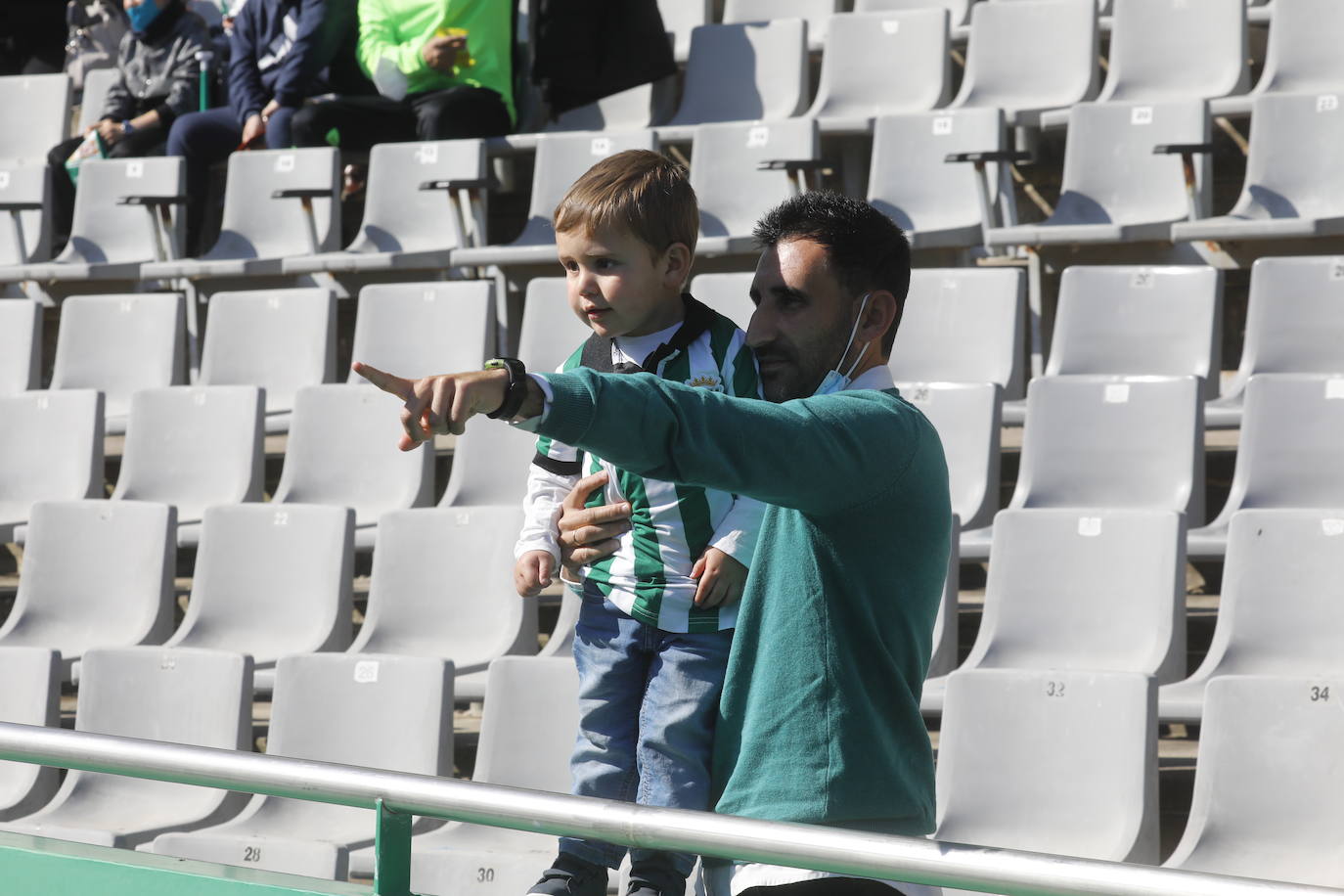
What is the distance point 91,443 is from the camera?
437cm

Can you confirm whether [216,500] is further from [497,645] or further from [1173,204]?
[1173,204]

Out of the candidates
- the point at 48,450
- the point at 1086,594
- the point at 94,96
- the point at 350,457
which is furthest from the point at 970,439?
the point at 94,96

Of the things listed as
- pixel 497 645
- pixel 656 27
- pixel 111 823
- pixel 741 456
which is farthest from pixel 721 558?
pixel 656 27

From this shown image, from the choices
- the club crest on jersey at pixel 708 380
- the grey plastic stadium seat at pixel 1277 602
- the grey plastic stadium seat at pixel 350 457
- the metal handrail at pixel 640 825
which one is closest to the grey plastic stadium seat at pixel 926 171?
the grey plastic stadium seat at pixel 350 457

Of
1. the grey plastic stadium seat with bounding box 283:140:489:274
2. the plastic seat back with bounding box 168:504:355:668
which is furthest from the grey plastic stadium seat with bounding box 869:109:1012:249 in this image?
the plastic seat back with bounding box 168:504:355:668

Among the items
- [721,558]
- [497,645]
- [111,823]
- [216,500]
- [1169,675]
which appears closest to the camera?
[721,558]

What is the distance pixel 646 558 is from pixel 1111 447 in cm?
198

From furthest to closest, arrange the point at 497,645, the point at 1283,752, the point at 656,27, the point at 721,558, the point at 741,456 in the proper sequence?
the point at 656,27
the point at 497,645
the point at 1283,752
the point at 721,558
the point at 741,456

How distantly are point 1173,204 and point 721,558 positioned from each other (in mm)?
3282

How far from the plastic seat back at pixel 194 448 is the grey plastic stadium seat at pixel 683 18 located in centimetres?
253

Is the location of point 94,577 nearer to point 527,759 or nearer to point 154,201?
point 527,759

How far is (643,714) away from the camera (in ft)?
5.75

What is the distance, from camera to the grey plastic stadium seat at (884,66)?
Result: 210 inches

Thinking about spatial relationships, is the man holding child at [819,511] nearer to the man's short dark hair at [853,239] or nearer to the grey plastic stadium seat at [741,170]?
the man's short dark hair at [853,239]
